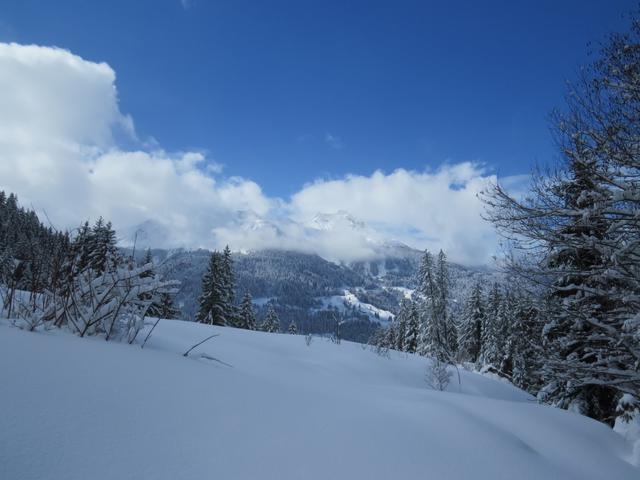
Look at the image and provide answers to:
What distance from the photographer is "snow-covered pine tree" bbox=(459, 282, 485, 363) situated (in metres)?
36.2

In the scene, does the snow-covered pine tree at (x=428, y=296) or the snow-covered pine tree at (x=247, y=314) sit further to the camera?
the snow-covered pine tree at (x=247, y=314)

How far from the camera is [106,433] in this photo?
1.30 meters

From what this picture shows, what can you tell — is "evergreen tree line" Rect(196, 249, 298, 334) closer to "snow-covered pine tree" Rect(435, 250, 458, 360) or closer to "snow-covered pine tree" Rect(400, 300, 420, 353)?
"snow-covered pine tree" Rect(435, 250, 458, 360)

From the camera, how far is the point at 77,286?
2965mm

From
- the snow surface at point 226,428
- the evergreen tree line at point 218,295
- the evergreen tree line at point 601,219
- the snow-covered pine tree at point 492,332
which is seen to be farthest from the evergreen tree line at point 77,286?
the snow-covered pine tree at point 492,332

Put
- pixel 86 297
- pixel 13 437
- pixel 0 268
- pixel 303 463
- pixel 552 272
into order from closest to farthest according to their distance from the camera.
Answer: pixel 13 437
pixel 303 463
pixel 86 297
pixel 0 268
pixel 552 272

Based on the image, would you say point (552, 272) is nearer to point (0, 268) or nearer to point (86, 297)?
point (86, 297)

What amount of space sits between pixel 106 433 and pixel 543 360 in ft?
18.7

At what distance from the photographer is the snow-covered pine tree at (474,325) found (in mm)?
36181

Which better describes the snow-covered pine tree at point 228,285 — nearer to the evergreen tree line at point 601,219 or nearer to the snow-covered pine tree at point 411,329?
the snow-covered pine tree at point 411,329

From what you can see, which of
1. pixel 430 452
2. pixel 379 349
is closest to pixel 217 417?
pixel 430 452

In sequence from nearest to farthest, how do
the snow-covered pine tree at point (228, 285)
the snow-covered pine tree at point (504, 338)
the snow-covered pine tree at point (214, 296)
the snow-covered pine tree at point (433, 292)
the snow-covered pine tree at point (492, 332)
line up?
the snow-covered pine tree at point (214, 296) → the snow-covered pine tree at point (228, 285) → the snow-covered pine tree at point (433, 292) → the snow-covered pine tree at point (504, 338) → the snow-covered pine tree at point (492, 332)

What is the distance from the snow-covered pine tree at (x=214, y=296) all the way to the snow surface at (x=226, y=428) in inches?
906

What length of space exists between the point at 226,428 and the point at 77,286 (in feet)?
7.32
